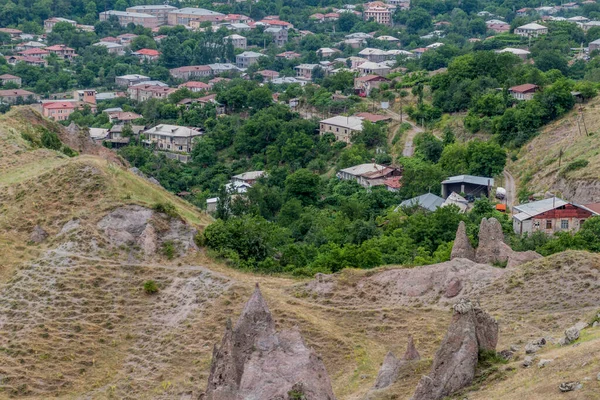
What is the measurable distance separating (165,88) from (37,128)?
4050 centimetres

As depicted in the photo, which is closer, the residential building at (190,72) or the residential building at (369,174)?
the residential building at (369,174)

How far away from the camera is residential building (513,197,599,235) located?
39.2 metres

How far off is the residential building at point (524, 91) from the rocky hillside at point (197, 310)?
30783mm

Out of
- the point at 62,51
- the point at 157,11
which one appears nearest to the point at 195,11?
the point at 157,11

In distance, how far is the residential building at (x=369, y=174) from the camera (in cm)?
5056

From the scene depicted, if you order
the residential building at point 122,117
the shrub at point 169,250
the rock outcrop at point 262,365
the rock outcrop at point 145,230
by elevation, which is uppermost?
the rock outcrop at point 262,365

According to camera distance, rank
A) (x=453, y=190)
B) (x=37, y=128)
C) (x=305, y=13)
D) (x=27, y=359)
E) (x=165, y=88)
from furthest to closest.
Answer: (x=305, y=13) < (x=165, y=88) < (x=453, y=190) < (x=37, y=128) < (x=27, y=359)

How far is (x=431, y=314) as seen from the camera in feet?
75.8

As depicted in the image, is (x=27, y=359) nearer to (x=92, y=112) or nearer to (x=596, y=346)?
(x=596, y=346)

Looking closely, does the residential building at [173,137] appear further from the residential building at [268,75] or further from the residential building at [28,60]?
the residential building at [28,60]

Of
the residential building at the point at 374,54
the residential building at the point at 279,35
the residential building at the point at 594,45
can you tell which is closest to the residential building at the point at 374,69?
the residential building at the point at 374,54

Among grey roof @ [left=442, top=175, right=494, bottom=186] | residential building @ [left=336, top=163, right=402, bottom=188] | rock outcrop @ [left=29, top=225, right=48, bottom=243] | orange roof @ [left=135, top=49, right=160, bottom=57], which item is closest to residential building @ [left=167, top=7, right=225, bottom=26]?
orange roof @ [left=135, top=49, right=160, bottom=57]

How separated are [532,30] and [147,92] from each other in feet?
100

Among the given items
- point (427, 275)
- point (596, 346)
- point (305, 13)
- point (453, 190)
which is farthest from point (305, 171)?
point (305, 13)
